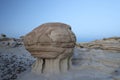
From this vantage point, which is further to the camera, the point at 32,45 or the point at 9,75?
the point at 9,75

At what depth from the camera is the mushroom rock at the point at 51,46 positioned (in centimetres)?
835

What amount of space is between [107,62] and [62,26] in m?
3.52

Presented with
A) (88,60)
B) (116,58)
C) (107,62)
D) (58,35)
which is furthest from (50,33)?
(116,58)

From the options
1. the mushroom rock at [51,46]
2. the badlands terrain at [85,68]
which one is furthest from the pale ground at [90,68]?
the mushroom rock at [51,46]

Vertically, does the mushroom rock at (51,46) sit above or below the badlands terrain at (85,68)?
above

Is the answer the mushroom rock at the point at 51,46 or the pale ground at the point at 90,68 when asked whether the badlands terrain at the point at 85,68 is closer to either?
the pale ground at the point at 90,68

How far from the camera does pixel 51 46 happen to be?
328 inches

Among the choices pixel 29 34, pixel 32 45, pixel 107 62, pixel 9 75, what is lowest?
pixel 9 75

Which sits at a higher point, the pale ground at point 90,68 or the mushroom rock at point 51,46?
the mushroom rock at point 51,46

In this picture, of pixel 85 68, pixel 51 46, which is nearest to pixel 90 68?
pixel 85 68

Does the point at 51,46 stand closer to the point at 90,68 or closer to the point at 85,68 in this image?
the point at 85,68

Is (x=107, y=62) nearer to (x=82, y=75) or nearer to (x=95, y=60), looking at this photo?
(x=95, y=60)

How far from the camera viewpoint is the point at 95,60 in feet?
34.1

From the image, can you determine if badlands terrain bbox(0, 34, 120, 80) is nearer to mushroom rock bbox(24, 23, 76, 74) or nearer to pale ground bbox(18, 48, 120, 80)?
pale ground bbox(18, 48, 120, 80)
